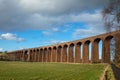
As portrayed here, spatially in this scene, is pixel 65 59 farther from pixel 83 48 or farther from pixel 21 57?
pixel 21 57

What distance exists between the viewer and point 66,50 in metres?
81.0

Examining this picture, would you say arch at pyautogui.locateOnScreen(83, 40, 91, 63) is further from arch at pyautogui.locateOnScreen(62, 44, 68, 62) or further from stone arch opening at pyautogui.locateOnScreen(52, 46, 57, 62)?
stone arch opening at pyautogui.locateOnScreen(52, 46, 57, 62)

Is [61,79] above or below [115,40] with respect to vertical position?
below

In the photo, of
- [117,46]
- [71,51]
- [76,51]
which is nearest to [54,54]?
[71,51]

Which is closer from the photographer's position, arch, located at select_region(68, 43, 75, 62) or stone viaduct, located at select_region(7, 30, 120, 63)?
stone viaduct, located at select_region(7, 30, 120, 63)

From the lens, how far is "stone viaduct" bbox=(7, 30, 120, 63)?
50.1 m

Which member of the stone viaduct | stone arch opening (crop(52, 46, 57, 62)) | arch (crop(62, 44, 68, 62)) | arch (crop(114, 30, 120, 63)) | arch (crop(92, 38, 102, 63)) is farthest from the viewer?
stone arch opening (crop(52, 46, 57, 62))

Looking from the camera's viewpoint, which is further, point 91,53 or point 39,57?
point 39,57

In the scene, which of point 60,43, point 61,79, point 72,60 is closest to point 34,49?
point 60,43

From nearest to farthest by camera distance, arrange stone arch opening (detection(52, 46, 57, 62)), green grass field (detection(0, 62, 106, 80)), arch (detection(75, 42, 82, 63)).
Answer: green grass field (detection(0, 62, 106, 80)) < arch (detection(75, 42, 82, 63)) < stone arch opening (detection(52, 46, 57, 62))

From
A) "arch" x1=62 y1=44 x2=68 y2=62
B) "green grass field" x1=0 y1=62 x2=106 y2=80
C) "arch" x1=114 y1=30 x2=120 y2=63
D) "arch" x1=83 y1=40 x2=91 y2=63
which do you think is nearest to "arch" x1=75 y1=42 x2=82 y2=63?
"arch" x1=83 y1=40 x2=91 y2=63

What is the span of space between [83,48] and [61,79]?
51.1m

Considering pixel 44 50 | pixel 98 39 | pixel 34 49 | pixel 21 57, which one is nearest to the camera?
pixel 98 39

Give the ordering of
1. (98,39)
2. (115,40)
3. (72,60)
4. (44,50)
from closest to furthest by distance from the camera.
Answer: (115,40) → (98,39) → (72,60) → (44,50)
